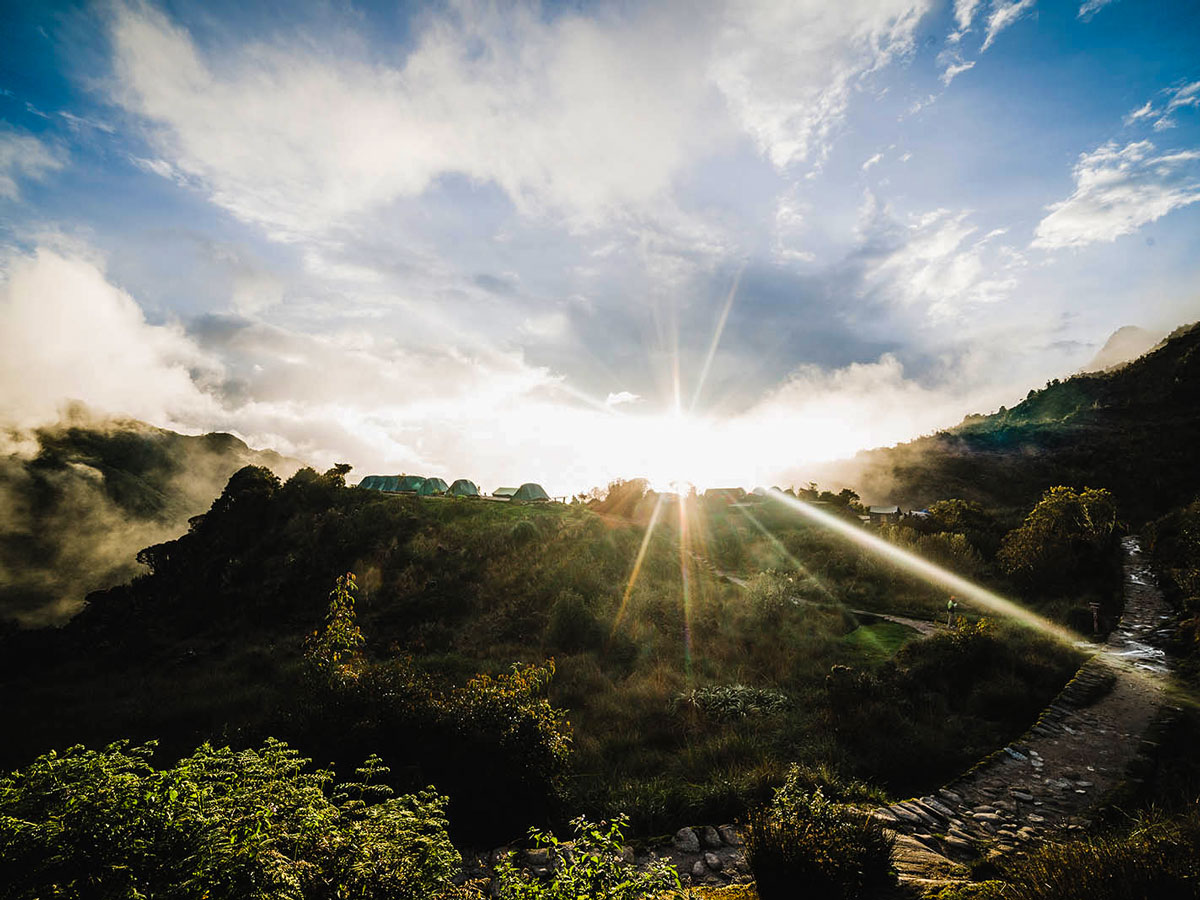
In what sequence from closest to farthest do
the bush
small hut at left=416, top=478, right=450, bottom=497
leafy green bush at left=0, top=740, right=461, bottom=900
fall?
leafy green bush at left=0, top=740, right=461, bottom=900, the bush, small hut at left=416, top=478, right=450, bottom=497

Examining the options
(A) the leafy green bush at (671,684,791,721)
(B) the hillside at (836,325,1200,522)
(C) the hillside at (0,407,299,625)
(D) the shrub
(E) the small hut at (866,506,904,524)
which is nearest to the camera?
(A) the leafy green bush at (671,684,791,721)

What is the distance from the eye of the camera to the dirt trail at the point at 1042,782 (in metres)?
5.45

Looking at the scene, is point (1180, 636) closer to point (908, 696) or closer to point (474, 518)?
point (908, 696)

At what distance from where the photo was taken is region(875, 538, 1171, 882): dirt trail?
545 cm

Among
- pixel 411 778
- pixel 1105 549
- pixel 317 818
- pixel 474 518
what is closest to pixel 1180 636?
pixel 1105 549

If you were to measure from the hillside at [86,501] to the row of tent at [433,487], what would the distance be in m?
25.3

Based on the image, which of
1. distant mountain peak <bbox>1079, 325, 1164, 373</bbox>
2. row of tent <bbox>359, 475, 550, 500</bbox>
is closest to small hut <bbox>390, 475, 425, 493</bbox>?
row of tent <bbox>359, 475, 550, 500</bbox>

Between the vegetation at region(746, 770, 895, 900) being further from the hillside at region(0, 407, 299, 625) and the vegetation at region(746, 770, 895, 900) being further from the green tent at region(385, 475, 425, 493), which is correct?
the hillside at region(0, 407, 299, 625)

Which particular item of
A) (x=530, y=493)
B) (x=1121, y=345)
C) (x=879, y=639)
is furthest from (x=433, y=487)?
(x=1121, y=345)

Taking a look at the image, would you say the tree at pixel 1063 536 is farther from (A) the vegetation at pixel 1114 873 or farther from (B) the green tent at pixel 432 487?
(B) the green tent at pixel 432 487

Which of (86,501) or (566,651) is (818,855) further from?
(86,501)

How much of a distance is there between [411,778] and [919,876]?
614 cm

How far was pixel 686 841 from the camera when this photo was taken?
5785 millimetres

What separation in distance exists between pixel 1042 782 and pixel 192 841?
10115mm
